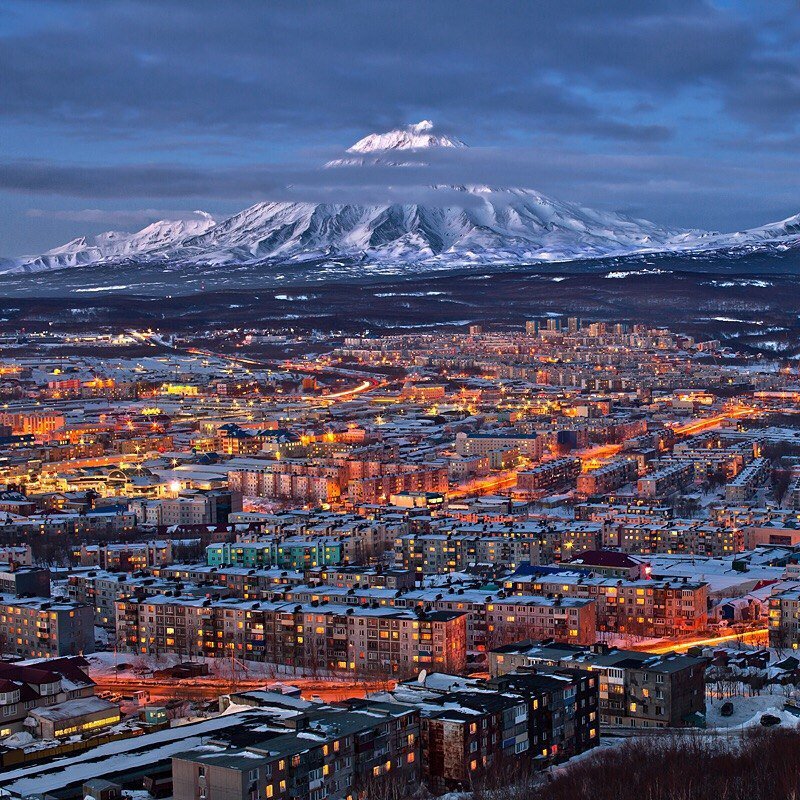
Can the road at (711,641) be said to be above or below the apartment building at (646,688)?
below


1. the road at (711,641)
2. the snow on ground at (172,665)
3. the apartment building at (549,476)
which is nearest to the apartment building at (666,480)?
the apartment building at (549,476)

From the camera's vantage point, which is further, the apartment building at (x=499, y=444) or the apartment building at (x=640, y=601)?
the apartment building at (x=499, y=444)

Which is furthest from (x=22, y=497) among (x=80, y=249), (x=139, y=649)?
(x=80, y=249)

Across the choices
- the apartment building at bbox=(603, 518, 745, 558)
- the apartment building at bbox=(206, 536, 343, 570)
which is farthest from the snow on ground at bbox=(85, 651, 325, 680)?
the apartment building at bbox=(603, 518, 745, 558)

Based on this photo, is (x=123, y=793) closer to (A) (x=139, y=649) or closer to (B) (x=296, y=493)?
(A) (x=139, y=649)

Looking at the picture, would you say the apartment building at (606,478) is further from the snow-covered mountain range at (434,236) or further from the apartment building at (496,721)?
the snow-covered mountain range at (434,236)

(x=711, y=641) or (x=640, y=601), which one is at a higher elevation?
(x=640, y=601)

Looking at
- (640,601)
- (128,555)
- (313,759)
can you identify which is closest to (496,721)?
(313,759)

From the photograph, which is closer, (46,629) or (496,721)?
(496,721)

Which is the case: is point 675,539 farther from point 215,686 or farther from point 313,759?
point 313,759

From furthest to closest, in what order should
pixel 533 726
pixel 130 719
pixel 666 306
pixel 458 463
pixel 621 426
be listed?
pixel 666 306 < pixel 621 426 < pixel 458 463 < pixel 130 719 < pixel 533 726

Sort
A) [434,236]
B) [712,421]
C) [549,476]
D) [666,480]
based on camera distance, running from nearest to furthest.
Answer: [666,480]
[549,476]
[712,421]
[434,236]
